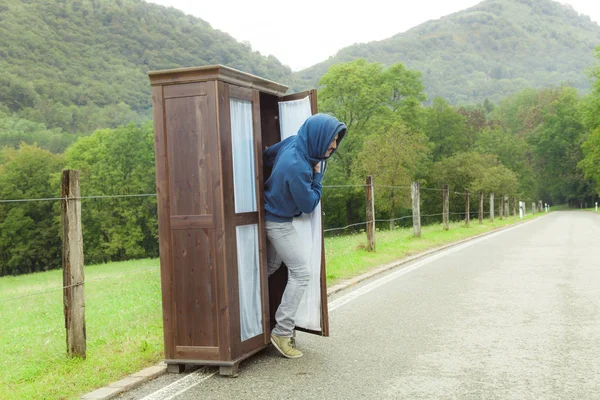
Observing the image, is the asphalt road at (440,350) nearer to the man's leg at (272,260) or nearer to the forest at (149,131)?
the man's leg at (272,260)

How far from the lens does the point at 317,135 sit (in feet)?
17.2

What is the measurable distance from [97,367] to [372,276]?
21.8ft

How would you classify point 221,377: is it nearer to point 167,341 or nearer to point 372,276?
point 167,341

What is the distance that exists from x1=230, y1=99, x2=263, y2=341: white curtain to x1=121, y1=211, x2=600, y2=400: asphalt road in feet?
1.40

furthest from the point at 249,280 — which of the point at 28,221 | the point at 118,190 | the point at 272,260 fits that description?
the point at 118,190

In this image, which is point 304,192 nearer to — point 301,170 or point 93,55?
point 301,170

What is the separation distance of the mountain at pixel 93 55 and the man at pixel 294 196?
81.3 m

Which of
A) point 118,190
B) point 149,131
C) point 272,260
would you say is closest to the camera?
point 272,260

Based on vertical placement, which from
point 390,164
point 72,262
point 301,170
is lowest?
point 72,262

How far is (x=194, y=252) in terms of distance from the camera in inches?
199

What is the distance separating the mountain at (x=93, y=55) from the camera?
90375 mm

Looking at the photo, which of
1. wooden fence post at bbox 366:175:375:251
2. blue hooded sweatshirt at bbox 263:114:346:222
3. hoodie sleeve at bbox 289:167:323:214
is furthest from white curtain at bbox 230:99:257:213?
wooden fence post at bbox 366:175:375:251

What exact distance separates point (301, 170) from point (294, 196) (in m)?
0.23

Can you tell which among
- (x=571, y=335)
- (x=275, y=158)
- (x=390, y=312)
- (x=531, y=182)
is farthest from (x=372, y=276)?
(x=531, y=182)
